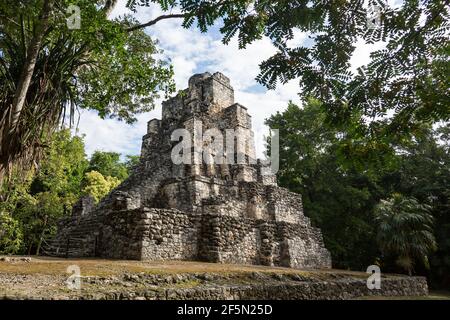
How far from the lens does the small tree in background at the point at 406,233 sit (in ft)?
59.5

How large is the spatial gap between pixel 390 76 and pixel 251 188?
1174 cm

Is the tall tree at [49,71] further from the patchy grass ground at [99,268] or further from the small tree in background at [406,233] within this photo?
the small tree in background at [406,233]

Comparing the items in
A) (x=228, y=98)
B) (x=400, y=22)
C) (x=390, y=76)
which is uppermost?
(x=228, y=98)

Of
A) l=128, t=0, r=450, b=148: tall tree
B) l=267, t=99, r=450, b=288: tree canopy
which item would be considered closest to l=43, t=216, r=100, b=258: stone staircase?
l=128, t=0, r=450, b=148: tall tree

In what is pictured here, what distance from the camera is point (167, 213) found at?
9984mm

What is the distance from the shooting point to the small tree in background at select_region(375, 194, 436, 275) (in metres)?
18.1

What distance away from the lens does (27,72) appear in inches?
237

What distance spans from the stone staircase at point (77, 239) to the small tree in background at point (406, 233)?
1608cm

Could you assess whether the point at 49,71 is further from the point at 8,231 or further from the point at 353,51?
the point at 8,231

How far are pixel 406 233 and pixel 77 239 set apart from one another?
1735 centimetres

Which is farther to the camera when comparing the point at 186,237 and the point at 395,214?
the point at 395,214

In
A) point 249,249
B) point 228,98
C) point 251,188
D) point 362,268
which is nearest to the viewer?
point 249,249
